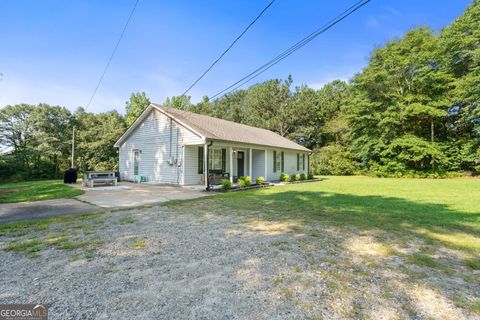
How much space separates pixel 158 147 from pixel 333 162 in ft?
66.5

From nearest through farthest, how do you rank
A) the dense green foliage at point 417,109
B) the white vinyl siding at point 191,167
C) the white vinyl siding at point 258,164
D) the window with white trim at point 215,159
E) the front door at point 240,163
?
the white vinyl siding at point 191,167 → the window with white trim at point 215,159 → the front door at point 240,163 → the white vinyl siding at point 258,164 → the dense green foliage at point 417,109

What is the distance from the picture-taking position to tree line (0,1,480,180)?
68.9 ft

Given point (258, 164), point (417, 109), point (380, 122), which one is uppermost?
point (417, 109)

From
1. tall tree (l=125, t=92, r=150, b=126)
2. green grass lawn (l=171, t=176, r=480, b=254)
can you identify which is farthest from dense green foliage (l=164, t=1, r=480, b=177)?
tall tree (l=125, t=92, r=150, b=126)

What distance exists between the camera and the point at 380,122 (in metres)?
23.0

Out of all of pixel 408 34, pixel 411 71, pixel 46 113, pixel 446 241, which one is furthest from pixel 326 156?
pixel 46 113

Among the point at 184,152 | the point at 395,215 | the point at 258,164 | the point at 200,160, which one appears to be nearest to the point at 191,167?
the point at 200,160

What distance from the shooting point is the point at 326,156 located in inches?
1126

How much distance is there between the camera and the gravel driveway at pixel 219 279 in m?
2.26

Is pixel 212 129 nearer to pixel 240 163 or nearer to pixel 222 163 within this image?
pixel 222 163

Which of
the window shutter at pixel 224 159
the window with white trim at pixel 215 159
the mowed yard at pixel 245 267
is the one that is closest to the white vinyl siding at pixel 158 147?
the window with white trim at pixel 215 159

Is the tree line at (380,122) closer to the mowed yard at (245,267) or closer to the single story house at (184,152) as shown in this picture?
the single story house at (184,152)

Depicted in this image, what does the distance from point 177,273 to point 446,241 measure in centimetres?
462

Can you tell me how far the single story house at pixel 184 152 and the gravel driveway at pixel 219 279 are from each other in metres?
8.01
